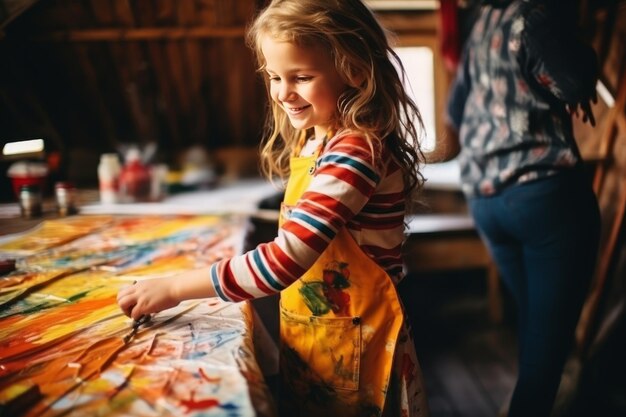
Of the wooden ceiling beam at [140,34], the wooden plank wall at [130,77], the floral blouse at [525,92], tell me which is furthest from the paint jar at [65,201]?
the floral blouse at [525,92]

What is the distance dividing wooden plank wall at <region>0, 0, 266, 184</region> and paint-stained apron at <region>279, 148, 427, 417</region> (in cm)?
134

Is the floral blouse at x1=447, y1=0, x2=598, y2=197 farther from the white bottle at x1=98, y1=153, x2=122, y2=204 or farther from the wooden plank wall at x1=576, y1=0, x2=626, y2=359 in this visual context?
the white bottle at x1=98, y1=153, x2=122, y2=204

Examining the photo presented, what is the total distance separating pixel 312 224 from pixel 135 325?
0.38m

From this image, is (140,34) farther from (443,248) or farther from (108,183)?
(443,248)

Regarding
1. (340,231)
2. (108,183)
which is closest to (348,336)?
(340,231)

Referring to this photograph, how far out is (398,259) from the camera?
0.91 m

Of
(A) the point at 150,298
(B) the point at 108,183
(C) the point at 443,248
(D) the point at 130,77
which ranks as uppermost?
(D) the point at 130,77

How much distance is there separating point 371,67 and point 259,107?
2.06 metres

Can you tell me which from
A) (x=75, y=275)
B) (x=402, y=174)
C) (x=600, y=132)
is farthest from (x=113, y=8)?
(x=600, y=132)

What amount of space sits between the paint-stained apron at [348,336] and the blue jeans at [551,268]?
526mm

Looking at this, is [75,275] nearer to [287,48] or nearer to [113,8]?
[287,48]

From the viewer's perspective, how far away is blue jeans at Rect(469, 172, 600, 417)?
121 cm

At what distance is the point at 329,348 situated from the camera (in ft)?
2.86

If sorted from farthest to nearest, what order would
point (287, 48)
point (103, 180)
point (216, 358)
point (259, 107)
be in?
point (259, 107)
point (103, 180)
point (287, 48)
point (216, 358)
